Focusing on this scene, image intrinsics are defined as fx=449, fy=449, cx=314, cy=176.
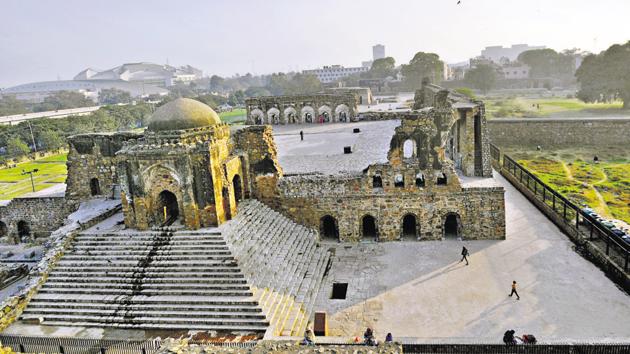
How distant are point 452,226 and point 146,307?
12473 mm

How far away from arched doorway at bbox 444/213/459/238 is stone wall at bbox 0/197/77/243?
56.7ft

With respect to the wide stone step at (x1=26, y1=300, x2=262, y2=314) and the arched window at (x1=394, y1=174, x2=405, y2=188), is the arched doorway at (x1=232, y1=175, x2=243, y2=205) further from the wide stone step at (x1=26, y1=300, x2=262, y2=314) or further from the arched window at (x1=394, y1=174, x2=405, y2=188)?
the arched window at (x1=394, y1=174, x2=405, y2=188)

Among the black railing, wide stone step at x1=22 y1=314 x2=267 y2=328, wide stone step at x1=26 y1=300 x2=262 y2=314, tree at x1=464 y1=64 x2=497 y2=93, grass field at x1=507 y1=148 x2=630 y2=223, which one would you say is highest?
tree at x1=464 y1=64 x2=497 y2=93

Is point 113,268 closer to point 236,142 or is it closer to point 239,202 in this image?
point 239,202

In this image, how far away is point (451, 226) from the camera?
1916 cm

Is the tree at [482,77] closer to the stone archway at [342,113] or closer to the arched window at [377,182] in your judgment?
the stone archway at [342,113]

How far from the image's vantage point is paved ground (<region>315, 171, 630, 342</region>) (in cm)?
1216

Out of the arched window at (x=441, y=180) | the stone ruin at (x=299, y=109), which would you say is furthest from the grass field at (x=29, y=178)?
the arched window at (x=441, y=180)

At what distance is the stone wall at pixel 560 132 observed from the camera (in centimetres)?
4053

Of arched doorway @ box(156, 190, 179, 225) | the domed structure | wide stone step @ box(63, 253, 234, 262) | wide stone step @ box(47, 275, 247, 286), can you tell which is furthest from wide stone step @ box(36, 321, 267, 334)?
the domed structure

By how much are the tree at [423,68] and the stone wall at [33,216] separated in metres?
63.5

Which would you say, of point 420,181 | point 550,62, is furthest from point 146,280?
point 550,62

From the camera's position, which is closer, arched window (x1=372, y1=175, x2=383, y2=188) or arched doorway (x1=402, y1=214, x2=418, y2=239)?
arched window (x1=372, y1=175, x2=383, y2=188)

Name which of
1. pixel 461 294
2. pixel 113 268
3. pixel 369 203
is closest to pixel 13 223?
pixel 113 268
